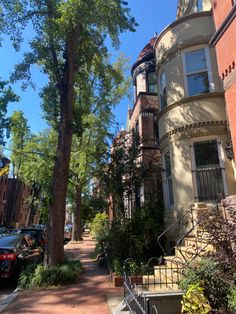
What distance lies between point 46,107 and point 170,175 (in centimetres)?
711

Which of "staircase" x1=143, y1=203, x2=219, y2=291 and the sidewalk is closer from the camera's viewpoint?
"staircase" x1=143, y1=203, x2=219, y2=291

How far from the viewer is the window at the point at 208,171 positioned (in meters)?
10.5

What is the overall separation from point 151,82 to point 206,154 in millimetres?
9057

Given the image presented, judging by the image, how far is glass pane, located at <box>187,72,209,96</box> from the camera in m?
11.5

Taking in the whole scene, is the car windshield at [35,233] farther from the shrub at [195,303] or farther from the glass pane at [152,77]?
the shrub at [195,303]

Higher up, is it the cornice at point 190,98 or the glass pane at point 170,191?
the cornice at point 190,98

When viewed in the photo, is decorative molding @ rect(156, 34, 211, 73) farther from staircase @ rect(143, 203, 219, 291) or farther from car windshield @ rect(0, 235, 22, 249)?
car windshield @ rect(0, 235, 22, 249)

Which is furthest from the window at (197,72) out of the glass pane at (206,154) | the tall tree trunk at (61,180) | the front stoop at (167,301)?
the front stoop at (167,301)

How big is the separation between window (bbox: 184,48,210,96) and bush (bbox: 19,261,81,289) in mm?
Answer: 7788

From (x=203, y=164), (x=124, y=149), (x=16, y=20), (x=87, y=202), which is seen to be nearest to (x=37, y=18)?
(x=16, y=20)

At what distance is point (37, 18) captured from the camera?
46.3 ft

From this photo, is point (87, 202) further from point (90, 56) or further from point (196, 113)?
point (196, 113)

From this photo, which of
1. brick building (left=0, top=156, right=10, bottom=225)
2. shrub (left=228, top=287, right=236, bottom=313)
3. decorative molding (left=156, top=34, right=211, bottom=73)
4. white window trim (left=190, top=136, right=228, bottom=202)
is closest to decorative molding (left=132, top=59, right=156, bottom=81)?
decorative molding (left=156, top=34, right=211, bottom=73)

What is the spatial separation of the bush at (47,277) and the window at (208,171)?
508cm
